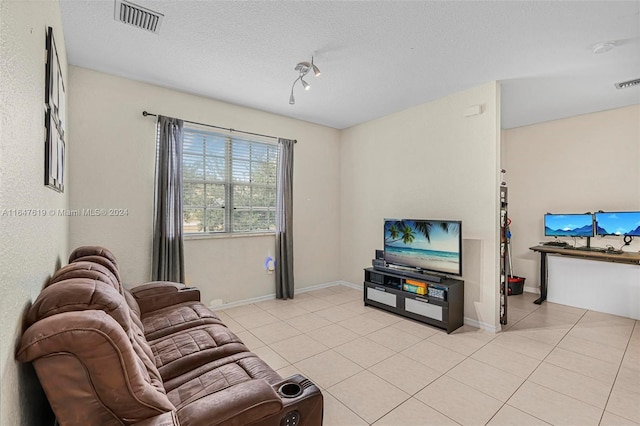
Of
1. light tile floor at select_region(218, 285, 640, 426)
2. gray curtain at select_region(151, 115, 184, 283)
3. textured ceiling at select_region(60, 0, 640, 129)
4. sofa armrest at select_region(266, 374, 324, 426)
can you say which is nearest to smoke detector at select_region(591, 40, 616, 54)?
textured ceiling at select_region(60, 0, 640, 129)

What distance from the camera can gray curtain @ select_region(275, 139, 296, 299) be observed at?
14.6ft

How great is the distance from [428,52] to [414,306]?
2.78m

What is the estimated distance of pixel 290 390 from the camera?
137cm

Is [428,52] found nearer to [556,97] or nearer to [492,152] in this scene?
[492,152]

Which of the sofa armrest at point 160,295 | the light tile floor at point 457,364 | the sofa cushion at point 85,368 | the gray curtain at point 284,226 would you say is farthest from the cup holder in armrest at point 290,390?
the gray curtain at point 284,226

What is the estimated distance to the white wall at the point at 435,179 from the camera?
11.1 feet

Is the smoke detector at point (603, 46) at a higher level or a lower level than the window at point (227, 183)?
higher

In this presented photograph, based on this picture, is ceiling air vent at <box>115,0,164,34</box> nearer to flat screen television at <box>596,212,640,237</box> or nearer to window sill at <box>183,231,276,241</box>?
window sill at <box>183,231,276,241</box>

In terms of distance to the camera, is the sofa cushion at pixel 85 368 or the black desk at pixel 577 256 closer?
the sofa cushion at pixel 85 368

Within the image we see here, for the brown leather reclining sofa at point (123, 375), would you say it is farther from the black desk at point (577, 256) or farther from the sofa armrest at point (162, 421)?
the black desk at point (577, 256)

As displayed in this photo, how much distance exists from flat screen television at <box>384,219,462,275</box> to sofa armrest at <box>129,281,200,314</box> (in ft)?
8.36

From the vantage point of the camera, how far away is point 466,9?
2119mm

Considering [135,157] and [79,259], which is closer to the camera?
[79,259]

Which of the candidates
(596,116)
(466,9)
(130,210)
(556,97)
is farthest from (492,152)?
(130,210)
